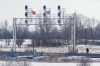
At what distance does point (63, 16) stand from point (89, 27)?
65115 millimetres

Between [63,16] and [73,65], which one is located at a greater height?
[63,16]

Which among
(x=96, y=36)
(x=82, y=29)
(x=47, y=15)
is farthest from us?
(x=96, y=36)

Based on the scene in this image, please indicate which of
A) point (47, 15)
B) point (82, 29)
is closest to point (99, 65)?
point (47, 15)

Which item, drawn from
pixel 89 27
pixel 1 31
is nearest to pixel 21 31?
pixel 1 31

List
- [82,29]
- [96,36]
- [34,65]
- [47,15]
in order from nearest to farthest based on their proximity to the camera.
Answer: [34,65] → [47,15] → [82,29] → [96,36]

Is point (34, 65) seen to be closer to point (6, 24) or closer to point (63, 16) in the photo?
point (63, 16)

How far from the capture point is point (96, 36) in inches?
4250

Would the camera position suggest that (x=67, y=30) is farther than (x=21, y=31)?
No

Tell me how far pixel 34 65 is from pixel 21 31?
76258 millimetres

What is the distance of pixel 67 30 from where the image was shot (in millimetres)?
90938

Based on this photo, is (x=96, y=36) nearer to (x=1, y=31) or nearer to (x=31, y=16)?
(x=1, y=31)

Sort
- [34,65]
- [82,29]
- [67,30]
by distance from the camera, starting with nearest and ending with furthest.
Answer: [34,65], [67,30], [82,29]

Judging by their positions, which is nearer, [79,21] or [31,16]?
[31,16]

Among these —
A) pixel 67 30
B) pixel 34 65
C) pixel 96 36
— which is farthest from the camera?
pixel 96 36
